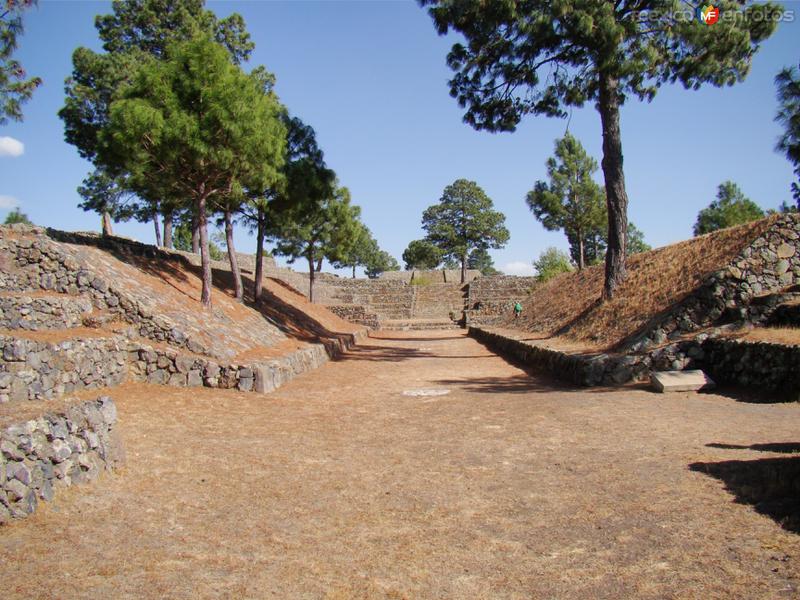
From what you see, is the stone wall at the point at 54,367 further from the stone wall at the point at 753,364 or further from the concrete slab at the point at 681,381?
the stone wall at the point at 753,364

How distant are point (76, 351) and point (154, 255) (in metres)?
7.33

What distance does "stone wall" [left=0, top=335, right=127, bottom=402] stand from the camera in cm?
689

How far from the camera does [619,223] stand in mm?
13977

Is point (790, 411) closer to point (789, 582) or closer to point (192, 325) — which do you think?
point (789, 582)

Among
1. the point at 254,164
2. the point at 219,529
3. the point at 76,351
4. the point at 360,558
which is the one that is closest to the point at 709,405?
the point at 360,558

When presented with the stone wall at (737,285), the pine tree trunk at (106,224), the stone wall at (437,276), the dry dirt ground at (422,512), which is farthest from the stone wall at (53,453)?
the stone wall at (437,276)

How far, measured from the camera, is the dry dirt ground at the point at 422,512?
3016 millimetres

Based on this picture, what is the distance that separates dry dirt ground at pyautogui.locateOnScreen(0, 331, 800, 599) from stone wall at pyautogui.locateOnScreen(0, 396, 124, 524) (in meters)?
0.16

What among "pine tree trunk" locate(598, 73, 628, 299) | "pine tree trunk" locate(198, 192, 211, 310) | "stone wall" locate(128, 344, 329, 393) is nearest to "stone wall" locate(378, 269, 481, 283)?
"pine tree trunk" locate(598, 73, 628, 299)

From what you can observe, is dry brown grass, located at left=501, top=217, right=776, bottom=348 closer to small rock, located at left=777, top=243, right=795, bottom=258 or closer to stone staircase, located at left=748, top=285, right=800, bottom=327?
small rock, located at left=777, top=243, right=795, bottom=258

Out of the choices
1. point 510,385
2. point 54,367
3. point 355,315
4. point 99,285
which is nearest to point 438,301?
point 355,315

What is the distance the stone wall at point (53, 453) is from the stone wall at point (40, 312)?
462cm

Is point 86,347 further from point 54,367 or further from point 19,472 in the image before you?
point 19,472

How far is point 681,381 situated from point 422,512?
19.9ft
